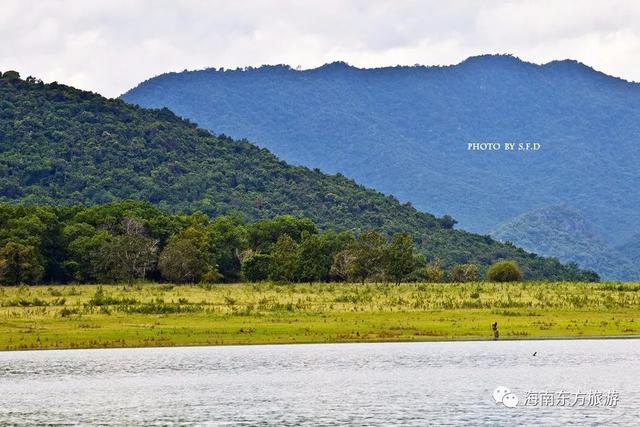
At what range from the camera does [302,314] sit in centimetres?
7619

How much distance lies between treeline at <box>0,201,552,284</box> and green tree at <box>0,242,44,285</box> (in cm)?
9

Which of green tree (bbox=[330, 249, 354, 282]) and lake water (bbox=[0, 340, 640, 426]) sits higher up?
green tree (bbox=[330, 249, 354, 282])

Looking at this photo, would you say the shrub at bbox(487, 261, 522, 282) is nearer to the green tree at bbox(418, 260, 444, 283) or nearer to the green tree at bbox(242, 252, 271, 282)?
the green tree at bbox(418, 260, 444, 283)

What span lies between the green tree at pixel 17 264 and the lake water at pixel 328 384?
1731 inches

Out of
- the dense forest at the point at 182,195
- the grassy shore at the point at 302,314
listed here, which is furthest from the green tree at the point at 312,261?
the dense forest at the point at 182,195

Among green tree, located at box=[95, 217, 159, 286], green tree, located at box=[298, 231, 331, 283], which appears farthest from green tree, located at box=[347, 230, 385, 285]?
green tree, located at box=[95, 217, 159, 286]

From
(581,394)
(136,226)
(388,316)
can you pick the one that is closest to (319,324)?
(388,316)

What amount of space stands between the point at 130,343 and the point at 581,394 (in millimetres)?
27852

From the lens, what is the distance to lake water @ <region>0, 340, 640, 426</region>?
4028 cm

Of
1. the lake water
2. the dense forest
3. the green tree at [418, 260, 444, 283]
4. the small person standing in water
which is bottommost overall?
the lake water

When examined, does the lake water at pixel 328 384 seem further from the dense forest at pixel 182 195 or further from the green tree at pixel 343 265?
the dense forest at pixel 182 195

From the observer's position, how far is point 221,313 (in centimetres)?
7694

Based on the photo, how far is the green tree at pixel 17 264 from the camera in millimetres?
104000

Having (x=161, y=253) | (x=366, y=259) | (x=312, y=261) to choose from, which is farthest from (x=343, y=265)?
(x=161, y=253)
